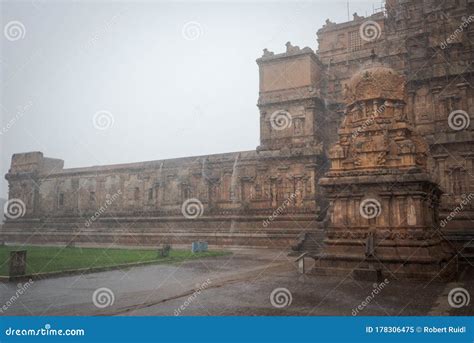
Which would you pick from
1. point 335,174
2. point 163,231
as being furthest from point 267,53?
point 335,174

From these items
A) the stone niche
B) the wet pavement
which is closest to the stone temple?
the stone niche

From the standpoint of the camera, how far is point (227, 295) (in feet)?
38.4

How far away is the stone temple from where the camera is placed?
15.7m

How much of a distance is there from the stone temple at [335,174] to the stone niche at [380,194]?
2.0 inches

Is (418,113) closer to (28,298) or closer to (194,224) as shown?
(194,224)

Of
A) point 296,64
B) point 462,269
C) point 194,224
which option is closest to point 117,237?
point 194,224

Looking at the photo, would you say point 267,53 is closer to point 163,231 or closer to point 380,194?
point 163,231

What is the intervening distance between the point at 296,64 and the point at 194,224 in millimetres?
16882

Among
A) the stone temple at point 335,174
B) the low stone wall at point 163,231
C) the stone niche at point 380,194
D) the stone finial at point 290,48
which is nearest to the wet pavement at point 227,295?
the stone niche at point 380,194

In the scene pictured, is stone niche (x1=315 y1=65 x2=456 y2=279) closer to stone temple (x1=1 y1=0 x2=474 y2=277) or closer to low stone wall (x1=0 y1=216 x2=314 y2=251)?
stone temple (x1=1 y1=0 x2=474 y2=277)

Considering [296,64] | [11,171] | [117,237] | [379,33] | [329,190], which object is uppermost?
[379,33]

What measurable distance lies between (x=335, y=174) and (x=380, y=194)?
1968 mm

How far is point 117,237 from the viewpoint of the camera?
40.0m

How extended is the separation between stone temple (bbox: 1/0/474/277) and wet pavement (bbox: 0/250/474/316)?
91.9 inches
